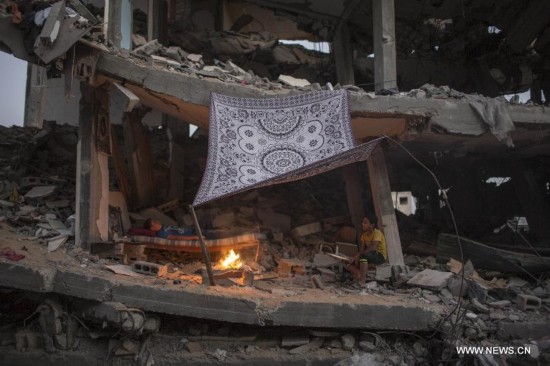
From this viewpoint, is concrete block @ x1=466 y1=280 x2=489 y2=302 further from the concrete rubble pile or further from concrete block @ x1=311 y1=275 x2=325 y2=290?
the concrete rubble pile

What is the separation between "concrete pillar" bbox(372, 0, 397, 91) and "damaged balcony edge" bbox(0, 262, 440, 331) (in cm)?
512

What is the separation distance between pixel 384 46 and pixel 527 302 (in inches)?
219

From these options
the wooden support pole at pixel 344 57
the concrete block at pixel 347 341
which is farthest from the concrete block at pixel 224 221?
the wooden support pole at pixel 344 57

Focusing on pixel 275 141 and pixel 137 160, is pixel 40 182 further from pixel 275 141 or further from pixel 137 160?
→ pixel 275 141

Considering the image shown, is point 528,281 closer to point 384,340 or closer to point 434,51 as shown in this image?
point 384,340

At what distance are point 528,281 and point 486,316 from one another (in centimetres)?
202

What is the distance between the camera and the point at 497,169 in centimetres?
1214

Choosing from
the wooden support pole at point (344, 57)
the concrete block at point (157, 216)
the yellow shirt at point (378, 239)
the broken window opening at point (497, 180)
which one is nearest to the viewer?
the yellow shirt at point (378, 239)

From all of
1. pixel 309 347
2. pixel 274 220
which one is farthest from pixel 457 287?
pixel 274 220

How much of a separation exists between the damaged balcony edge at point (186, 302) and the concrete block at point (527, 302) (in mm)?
2699

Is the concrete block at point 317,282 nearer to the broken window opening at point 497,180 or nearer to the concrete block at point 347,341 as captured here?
the concrete block at point 347,341

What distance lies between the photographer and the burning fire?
807 cm

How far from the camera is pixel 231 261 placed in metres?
8.28

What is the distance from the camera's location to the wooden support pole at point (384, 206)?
827 cm
